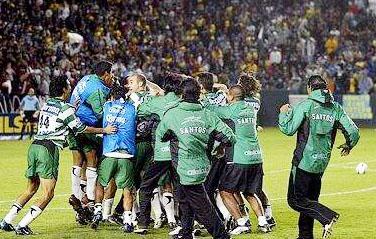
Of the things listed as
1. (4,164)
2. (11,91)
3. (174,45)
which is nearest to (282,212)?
(4,164)

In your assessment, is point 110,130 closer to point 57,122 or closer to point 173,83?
point 57,122

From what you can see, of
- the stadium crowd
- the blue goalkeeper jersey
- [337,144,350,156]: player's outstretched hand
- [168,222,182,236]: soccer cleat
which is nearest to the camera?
[337,144,350,156]: player's outstretched hand

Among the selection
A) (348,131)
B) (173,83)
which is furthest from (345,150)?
(173,83)

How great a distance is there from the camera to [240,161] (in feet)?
46.6

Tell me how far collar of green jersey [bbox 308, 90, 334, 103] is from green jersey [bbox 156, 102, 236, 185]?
153cm

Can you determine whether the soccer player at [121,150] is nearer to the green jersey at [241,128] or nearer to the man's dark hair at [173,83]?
the man's dark hair at [173,83]

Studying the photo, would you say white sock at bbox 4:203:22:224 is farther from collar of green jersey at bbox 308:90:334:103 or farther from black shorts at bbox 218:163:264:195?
collar of green jersey at bbox 308:90:334:103

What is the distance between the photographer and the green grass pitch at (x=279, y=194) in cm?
1433

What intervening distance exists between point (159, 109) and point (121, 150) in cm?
81

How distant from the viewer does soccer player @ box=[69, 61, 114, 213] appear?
14.6 metres

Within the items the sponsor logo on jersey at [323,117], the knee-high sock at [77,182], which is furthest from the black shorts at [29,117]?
the sponsor logo on jersey at [323,117]

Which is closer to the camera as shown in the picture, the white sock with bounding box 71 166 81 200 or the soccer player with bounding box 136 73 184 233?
the soccer player with bounding box 136 73 184 233

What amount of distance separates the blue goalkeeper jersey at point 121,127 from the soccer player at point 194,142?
213 cm

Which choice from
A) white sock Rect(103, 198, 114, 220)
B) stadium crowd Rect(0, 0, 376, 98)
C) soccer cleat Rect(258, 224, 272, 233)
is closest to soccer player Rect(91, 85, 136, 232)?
white sock Rect(103, 198, 114, 220)
